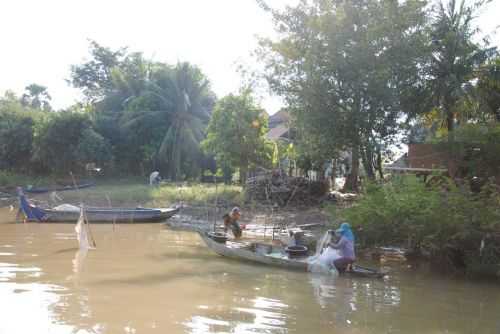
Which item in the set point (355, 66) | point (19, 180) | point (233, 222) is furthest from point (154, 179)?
point (355, 66)

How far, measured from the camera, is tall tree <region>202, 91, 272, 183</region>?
24.2 m

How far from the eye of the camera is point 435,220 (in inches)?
432

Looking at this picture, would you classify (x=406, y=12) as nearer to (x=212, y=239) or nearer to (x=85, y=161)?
(x=212, y=239)

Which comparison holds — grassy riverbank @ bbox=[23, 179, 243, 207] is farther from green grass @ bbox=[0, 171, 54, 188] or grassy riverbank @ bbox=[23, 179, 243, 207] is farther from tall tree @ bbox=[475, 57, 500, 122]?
tall tree @ bbox=[475, 57, 500, 122]

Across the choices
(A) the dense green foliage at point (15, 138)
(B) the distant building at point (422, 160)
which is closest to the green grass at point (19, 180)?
(A) the dense green foliage at point (15, 138)

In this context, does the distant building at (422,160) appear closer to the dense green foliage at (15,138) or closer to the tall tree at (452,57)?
the tall tree at (452,57)

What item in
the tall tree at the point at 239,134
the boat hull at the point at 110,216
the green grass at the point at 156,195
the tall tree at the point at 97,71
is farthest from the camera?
the tall tree at the point at 97,71

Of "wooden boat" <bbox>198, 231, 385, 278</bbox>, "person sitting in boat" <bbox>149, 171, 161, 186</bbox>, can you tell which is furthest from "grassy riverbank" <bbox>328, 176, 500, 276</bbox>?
"person sitting in boat" <bbox>149, 171, 161, 186</bbox>

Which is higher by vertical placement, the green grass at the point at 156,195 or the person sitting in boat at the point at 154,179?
the person sitting in boat at the point at 154,179

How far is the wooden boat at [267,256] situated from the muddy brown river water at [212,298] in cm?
18

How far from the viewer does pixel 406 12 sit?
57.7 feet

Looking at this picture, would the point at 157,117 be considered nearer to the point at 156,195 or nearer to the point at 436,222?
the point at 156,195

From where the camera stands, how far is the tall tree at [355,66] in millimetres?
17297

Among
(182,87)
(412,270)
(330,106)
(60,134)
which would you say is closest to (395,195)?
(412,270)
